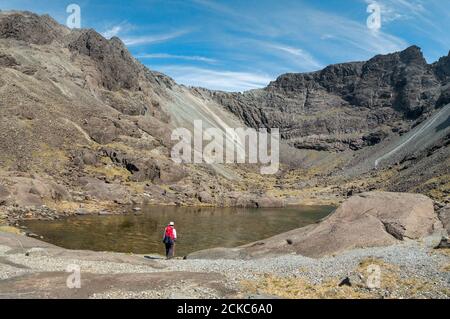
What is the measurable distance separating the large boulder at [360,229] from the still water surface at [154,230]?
14665 millimetres

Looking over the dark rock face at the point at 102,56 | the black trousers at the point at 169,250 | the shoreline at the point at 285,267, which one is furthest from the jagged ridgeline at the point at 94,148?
the shoreline at the point at 285,267

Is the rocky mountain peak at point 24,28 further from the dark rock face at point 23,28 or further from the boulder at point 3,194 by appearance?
the boulder at point 3,194

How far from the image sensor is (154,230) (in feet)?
225

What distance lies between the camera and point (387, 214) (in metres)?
39.0

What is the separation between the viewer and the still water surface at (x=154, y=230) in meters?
55.2

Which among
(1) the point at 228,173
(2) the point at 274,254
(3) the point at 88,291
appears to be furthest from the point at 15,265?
(1) the point at 228,173

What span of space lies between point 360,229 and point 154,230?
3894cm

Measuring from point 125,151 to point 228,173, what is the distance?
57817 millimetres

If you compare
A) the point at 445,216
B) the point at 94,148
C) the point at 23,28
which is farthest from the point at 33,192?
the point at 23,28

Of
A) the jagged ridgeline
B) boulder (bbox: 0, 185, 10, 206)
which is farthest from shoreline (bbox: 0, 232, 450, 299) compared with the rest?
the jagged ridgeline

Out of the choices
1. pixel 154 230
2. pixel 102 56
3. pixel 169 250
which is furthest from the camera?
pixel 102 56

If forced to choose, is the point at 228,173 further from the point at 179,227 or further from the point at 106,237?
the point at 106,237

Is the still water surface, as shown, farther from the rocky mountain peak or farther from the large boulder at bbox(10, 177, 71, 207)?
the rocky mountain peak

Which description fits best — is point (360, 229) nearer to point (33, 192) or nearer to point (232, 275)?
point (232, 275)
